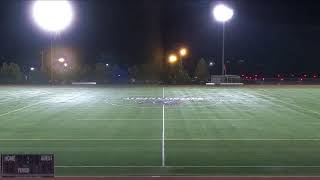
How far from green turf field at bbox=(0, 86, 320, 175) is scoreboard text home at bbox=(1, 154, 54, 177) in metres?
2.78

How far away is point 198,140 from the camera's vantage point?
19125 millimetres

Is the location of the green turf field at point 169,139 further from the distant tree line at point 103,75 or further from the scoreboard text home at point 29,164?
the distant tree line at point 103,75

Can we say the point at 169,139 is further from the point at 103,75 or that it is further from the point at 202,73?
the point at 103,75

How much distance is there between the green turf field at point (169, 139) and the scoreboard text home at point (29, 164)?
2.78m

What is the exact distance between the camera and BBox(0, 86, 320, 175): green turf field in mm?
14016

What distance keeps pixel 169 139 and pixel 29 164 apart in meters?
9.69

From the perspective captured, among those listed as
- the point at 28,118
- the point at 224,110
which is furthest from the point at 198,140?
the point at 224,110

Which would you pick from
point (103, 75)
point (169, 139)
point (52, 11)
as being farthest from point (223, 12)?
point (169, 139)

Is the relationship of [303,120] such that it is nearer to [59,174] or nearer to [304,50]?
[59,174]

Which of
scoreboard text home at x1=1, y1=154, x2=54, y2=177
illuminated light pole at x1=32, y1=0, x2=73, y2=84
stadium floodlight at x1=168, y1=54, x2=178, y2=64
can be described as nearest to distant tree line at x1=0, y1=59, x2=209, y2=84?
stadium floodlight at x1=168, y1=54, x2=178, y2=64

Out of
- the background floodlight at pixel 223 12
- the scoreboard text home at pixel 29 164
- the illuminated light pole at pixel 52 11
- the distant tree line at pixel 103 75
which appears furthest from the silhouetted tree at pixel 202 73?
the scoreboard text home at pixel 29 164

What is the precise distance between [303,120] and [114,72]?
90046 mm

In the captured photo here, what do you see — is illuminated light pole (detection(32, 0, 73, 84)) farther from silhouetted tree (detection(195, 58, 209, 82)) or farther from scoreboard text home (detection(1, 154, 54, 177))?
scoreboard text home (detection(1, 154, 54, 177))

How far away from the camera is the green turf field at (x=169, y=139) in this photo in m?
14.0
